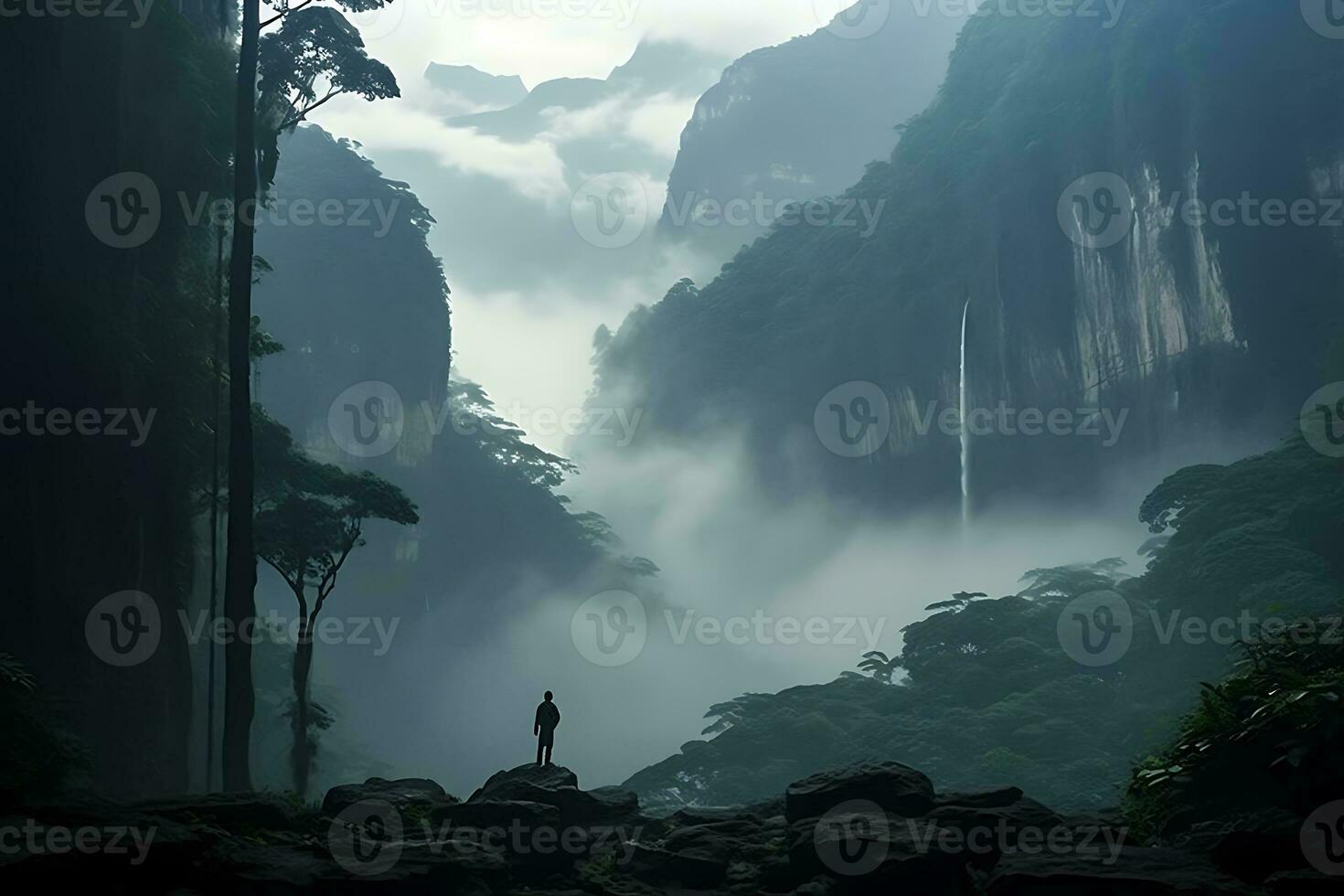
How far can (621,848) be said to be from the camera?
1023cm

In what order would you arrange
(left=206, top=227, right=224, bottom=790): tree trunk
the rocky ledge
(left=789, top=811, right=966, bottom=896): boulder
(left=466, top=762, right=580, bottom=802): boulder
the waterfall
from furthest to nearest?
the waterfall → (left=206, top=227, right=224, bottom=790): tree trunk → (left=466, top=762, right=580, bottom=802): boulder → (left=789, top=811, right=966, bottom=896): boulder → the rocky ledge

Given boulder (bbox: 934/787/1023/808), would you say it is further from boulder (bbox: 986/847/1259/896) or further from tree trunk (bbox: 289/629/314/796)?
tree trunk (bbox: 289/629/314/796)

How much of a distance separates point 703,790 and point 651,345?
5561 centimetres

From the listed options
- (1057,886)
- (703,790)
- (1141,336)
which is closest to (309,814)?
(1057,886)

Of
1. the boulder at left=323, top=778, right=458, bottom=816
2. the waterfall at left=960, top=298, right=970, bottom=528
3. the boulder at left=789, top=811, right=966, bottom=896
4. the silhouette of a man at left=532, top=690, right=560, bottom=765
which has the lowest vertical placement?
the boulder at left=789, top=811, right=966, bottom=896

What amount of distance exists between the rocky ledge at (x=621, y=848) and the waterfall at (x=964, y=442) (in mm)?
50681

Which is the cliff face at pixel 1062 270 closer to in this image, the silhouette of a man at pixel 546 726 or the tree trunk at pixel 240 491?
the silhouette of a man at pixel 546 726

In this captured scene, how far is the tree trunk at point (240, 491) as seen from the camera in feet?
47.0

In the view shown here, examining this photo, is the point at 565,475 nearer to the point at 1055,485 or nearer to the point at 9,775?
the point at 1055,485

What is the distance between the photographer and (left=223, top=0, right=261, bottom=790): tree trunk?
1432 centimetres

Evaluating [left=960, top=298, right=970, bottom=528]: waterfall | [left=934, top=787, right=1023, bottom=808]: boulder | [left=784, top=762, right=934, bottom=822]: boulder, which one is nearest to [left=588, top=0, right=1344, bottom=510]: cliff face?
[left=960, top=298, right=970, bottom=528]: waterfall

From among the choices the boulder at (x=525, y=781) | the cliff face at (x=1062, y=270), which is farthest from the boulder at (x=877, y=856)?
the cliff face at (x=1062, y=270)

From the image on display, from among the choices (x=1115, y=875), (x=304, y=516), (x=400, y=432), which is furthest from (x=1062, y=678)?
(x=400, y=432)

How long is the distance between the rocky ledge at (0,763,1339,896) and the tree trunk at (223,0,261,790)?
11.7ft
